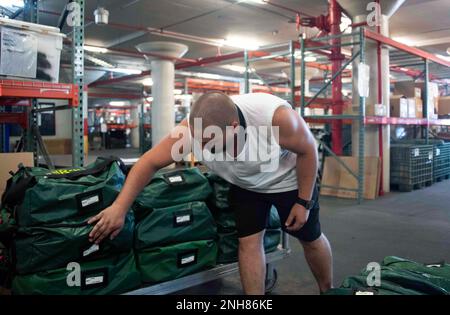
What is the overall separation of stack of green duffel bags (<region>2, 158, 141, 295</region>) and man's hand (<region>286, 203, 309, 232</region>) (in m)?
0.75

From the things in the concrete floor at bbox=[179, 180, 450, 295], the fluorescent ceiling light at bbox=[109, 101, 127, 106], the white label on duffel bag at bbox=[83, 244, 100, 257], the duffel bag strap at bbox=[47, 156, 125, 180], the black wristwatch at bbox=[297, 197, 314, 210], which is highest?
the fluorescent ceiling light at bbox=[109, 101, 127, 106]

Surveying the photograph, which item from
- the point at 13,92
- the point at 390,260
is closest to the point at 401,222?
the point at 390,260

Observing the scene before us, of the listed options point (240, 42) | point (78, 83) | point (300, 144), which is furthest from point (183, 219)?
point (240, 42)

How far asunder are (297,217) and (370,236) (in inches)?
82.9

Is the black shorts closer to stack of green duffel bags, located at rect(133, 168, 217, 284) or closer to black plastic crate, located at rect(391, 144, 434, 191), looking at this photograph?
stack of green duffel bags, located at rect(133, 168, 217, 284)

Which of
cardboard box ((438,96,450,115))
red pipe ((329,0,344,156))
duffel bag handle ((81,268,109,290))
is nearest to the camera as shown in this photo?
duffel bag handle ((81,268,109,290))

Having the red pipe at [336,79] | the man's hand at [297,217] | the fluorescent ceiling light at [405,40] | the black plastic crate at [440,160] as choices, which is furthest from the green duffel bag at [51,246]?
the fluorescent ceiling light at [405,40]

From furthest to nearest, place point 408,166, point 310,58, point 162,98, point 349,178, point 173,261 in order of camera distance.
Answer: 1. point 162,98
2. point 310,58
3. point 408,166
4. point 349,178
5. point 173,261

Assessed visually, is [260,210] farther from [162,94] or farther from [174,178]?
[162,94]

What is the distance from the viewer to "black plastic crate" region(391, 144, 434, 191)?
6.18 m

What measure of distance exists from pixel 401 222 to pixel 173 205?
10.3ft

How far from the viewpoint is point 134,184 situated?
1.67 meters

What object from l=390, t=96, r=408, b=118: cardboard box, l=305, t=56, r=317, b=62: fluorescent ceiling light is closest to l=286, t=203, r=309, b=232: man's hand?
l=390, t=96, r=408, b=118: cardboard box

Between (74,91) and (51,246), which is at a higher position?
(74,91)
